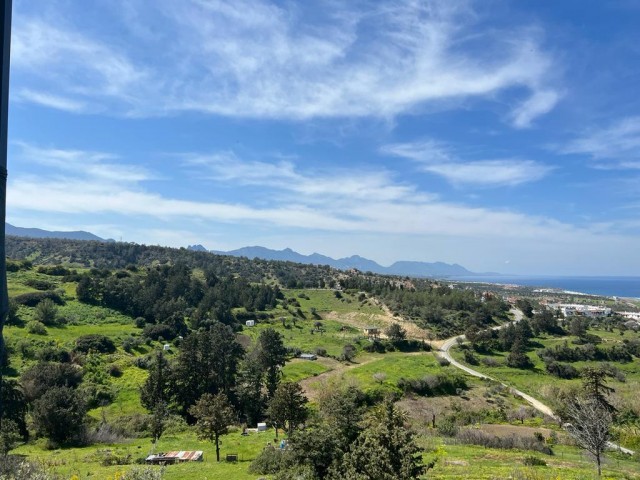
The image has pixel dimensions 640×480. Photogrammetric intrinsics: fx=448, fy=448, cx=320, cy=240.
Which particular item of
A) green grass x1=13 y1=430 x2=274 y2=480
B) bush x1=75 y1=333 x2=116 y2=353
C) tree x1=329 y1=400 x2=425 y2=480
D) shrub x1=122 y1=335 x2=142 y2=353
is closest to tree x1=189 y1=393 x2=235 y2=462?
green grass x1=13 y1=430 x2=274 y2=480

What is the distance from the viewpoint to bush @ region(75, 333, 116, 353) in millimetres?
64312

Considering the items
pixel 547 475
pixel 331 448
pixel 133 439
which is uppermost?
pixel 331 448

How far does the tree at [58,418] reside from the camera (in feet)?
126

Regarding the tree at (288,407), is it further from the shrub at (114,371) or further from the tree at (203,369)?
the shrub at (114,371)

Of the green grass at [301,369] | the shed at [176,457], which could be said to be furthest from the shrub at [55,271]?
the shed at [176,457]

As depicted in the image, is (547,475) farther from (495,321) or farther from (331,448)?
(495,321)

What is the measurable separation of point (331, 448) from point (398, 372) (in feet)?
157

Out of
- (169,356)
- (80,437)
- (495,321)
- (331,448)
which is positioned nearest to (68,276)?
(169,356)

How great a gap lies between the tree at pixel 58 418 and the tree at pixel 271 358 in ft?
72.7

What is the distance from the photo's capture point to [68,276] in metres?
104

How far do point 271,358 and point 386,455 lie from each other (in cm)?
4246

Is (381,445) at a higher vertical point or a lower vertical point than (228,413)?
higher

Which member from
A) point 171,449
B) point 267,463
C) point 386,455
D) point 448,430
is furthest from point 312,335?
point 386,455

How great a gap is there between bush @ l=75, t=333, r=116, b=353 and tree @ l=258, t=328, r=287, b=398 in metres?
24.2
